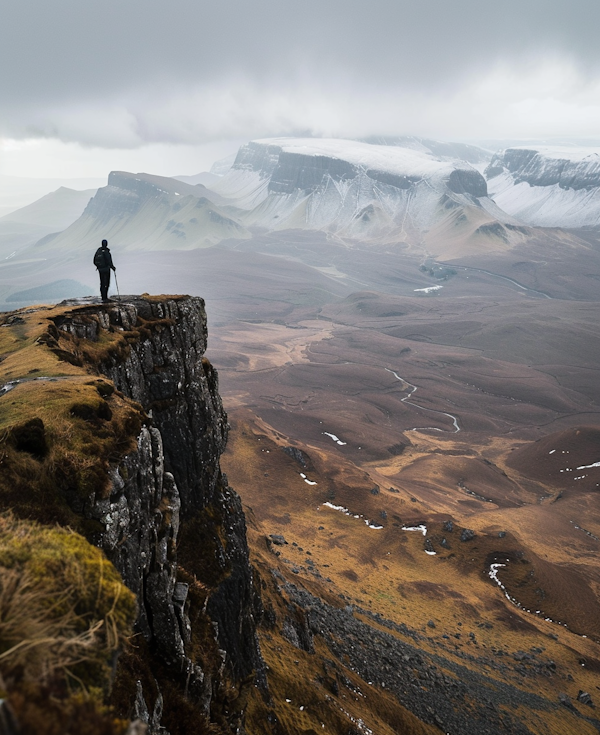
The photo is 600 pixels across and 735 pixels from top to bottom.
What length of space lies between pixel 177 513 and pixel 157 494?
4.95ft

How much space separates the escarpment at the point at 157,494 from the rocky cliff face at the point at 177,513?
5 cm

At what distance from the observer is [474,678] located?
43.5 m

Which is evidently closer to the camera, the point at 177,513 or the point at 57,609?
the point at 57,609

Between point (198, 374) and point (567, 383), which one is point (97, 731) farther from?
point (567, 383)

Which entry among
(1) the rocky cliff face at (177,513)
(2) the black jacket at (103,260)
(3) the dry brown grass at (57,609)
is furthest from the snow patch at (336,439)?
(3) the dry brown grass at (57,609)

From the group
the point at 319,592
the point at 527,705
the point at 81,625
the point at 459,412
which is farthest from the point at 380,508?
the point at 459,412

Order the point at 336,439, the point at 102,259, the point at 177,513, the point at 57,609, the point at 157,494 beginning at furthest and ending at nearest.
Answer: the point at 336,439 < the point at 102,259 < the point at 177,513 < the point at 157,494 < the point at 57,609

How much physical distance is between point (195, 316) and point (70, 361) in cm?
1022

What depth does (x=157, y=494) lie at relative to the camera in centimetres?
1569

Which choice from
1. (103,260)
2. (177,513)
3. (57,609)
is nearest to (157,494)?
(177,513)

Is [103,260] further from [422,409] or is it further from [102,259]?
[422,409]

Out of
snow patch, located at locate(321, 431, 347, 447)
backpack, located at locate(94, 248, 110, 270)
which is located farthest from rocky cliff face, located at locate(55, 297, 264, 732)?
snow patch, located at locate(321, 431, 347, 447)

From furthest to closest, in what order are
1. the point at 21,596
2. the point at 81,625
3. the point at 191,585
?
the point at 191,585 → the point at 81,625 → the point at 21,596

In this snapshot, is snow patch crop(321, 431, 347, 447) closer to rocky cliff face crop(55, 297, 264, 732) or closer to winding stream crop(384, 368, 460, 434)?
winding stream crop(384, 368, 460, 434)
